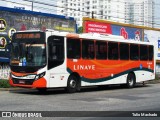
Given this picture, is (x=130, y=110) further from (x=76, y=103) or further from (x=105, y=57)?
(x=105, y=57)

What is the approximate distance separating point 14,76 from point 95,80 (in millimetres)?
5017

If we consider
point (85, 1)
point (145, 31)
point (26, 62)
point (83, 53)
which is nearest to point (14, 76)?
point (26, 62)

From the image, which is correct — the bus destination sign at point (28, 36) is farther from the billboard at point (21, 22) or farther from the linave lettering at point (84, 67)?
the billboard at point (21, 22)

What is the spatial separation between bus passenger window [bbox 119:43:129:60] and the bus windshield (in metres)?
6.93

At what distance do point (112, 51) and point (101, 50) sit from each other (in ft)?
3.75

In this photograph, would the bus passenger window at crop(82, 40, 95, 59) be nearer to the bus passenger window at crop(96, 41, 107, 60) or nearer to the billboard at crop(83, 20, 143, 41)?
the bus passenger window at crop(96, 41, 107, 60)

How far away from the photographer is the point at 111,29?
Result: 3606cm

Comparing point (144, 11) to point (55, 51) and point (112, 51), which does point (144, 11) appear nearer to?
point (112, 51)

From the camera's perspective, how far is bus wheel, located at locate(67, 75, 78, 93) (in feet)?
64.0

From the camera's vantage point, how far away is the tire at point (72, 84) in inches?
768

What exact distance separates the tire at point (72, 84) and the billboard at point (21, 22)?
7079 millimetres

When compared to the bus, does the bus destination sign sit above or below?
above

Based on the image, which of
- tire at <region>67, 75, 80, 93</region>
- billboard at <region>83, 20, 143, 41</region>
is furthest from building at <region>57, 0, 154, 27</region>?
tire at <region>67, 75, 80, 93</region>

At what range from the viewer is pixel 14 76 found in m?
18.5
